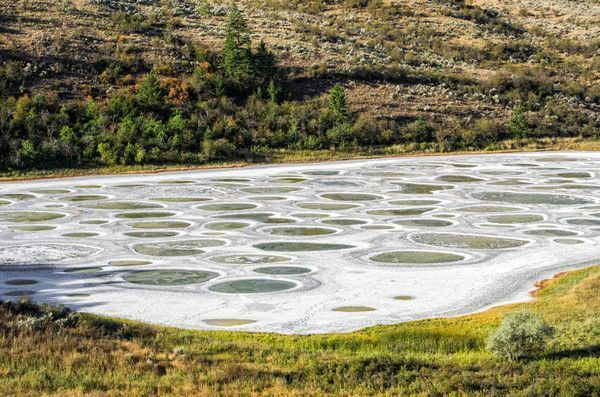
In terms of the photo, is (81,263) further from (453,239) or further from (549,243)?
(549,243)

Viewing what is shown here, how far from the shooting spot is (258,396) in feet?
45.9

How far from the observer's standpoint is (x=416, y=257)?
29.0 m

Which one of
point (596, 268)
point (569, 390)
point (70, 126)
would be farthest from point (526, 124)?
point (569, 390)

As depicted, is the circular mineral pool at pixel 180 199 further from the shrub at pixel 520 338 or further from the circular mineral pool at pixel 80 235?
the shrub at pixel 520 338

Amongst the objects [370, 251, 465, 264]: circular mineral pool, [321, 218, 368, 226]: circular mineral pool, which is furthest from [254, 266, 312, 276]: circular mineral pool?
[321, 218, 368, 226]: circular mineral pool

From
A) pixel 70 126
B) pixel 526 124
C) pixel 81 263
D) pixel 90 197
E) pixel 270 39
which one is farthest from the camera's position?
pixel 270 39

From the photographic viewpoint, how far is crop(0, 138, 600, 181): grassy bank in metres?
55.1

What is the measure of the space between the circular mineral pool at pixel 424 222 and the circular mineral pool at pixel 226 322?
15554 millimetres

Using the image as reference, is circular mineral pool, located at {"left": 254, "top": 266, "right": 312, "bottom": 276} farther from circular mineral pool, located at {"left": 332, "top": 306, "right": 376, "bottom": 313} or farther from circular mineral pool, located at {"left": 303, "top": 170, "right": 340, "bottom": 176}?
circular mineral pool, located at {"left": 303, "top": 170, "right": 340, "bottom": 176}

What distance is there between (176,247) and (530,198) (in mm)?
20804

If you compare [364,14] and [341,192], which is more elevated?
[364,14]

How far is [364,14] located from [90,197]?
7846cm

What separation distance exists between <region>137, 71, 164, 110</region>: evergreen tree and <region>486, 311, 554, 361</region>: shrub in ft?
186

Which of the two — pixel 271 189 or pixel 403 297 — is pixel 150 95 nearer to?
pixel 271 189
